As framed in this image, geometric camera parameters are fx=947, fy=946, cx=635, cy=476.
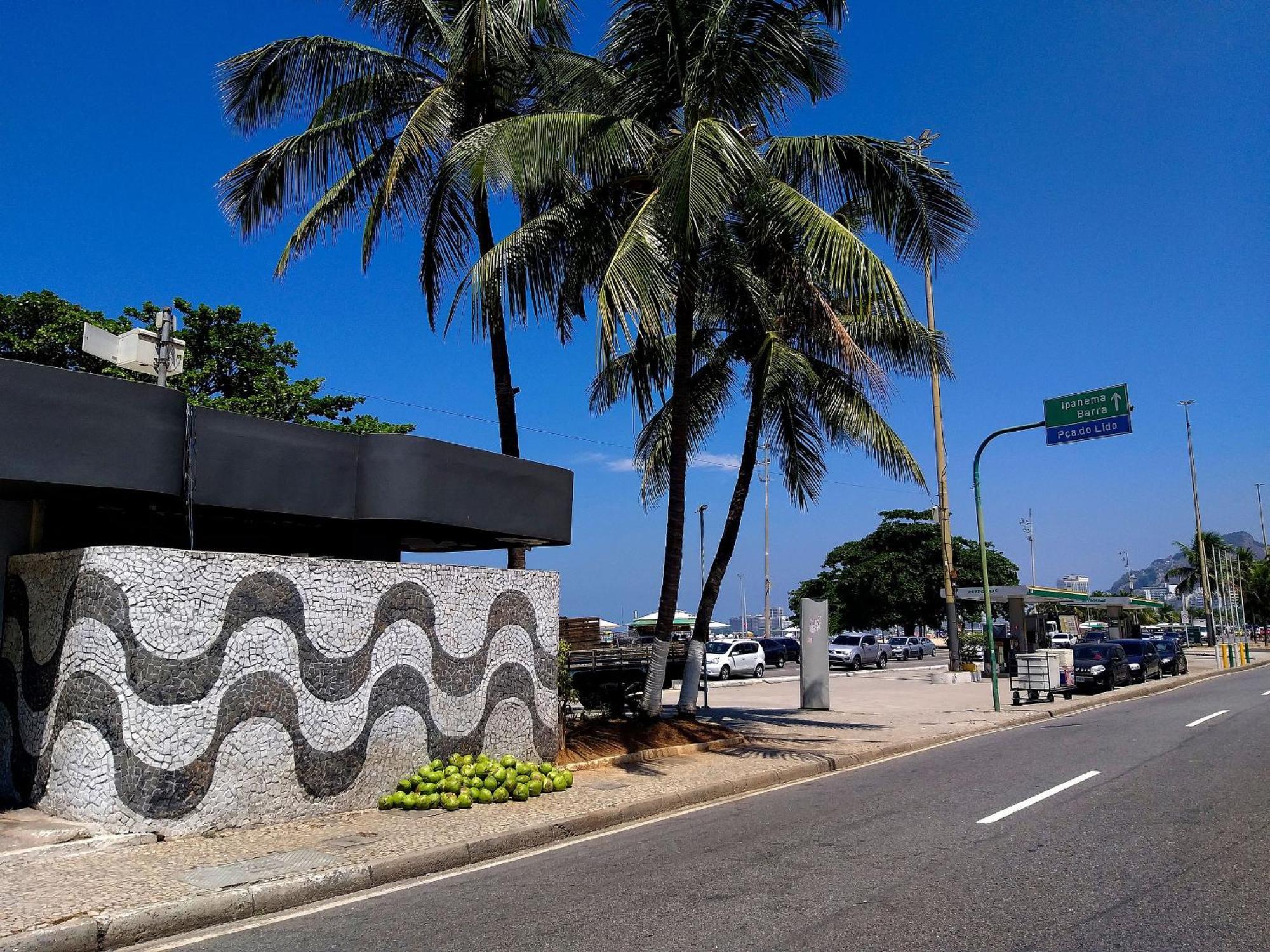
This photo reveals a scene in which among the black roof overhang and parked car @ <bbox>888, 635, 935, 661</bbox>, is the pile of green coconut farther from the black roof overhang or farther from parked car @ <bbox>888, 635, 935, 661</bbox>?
parked car @ <bbox>888, 635, 935, 661</bbox>

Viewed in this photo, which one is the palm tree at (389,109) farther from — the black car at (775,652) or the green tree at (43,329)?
the black car at (775,652)

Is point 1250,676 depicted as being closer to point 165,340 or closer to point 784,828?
point 784,828

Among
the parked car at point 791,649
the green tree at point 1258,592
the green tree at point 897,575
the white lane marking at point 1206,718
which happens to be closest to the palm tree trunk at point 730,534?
the white lane marking at point 1206,718

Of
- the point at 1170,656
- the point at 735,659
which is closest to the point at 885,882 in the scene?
the point at 735,659

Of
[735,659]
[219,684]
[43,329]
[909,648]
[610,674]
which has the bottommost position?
[909,648]

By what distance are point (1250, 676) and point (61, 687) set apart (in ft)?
127

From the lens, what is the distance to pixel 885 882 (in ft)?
20.7

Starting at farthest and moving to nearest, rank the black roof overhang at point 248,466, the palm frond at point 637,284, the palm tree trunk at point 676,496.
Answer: the palm tree trunk at point 676,496 < the palm frond at point 637,284 < the black roof overhang at point 248,466

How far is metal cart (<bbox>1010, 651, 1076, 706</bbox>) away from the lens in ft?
73.6

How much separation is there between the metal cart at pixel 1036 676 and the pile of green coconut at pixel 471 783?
15.6 meters

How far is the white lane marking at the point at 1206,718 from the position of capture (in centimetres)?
1678

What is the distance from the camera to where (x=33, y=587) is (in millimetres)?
8547

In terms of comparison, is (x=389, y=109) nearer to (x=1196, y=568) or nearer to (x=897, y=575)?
(x=897, y=575)

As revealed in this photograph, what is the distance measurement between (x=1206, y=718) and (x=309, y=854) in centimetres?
1717
